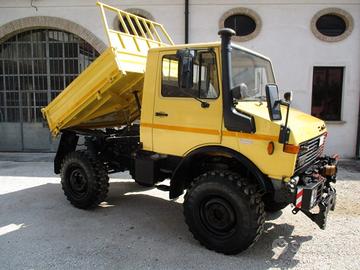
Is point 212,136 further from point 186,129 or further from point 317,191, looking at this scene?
point 317,191

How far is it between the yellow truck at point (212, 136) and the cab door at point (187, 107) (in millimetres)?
12

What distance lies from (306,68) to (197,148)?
251 inches

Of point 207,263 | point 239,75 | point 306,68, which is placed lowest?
point 207,263

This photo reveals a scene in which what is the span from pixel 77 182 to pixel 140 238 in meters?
1.68

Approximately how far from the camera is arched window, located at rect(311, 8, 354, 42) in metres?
9.07

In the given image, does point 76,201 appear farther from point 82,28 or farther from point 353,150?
point 353,150

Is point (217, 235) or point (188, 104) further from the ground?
point (188, 104)

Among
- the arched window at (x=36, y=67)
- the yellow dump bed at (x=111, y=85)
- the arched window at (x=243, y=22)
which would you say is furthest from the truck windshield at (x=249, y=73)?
the arched window at (x=36, y=67)

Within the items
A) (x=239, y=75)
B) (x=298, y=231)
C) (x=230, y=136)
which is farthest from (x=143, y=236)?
(x=239, y=75)

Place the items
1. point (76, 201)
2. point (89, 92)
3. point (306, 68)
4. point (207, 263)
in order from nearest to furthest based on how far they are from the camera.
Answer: point (207, 263)
point (89, 92)
point (76, 201)
point (306, 68)

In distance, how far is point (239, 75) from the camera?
156 inches

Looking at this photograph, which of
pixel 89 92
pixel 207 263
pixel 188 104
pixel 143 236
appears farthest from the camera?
pixel 89 92

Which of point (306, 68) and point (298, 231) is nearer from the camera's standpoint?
point (298, 231)

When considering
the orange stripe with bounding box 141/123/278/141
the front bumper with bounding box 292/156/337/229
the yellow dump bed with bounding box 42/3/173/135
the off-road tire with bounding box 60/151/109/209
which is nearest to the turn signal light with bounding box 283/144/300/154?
the orange stripe with bounding box 141/123/278/141
